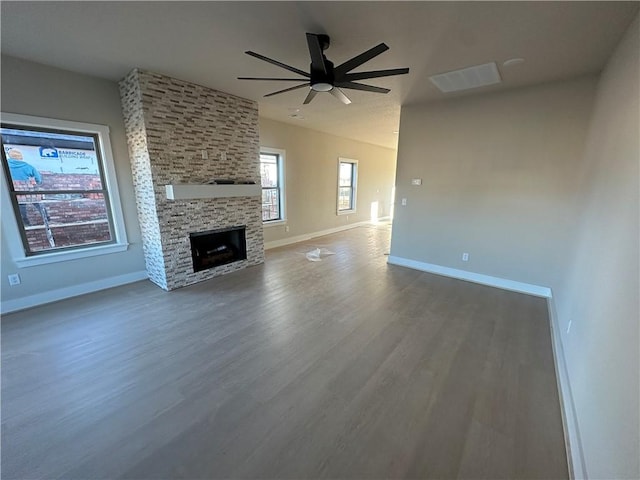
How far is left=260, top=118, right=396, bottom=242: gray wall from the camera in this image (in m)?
5.73

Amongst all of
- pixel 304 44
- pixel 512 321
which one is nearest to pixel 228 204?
pixel 304 44

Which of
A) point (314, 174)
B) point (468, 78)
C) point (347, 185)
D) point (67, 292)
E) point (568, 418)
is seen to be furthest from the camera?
point (347, 185)

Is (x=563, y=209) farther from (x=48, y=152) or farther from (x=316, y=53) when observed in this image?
(x=48, y=152)

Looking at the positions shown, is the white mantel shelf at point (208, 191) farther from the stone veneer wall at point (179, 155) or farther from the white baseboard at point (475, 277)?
the white baseboard at point (475, 277)

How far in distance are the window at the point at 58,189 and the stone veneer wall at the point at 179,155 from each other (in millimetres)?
381

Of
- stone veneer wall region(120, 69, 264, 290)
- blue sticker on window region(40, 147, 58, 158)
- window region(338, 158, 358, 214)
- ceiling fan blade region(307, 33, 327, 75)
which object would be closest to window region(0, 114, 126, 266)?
blue sticker on window region(40, 147, 58, 158)

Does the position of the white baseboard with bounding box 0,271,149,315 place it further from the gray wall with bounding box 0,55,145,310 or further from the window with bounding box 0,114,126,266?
the window with bounding box 0,114,126,266

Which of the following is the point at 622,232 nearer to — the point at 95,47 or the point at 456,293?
the point at 456,293

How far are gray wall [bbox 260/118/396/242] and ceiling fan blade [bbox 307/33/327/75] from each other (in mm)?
3310

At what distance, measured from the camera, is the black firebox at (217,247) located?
389cm

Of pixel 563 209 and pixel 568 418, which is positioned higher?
pixel 563 209

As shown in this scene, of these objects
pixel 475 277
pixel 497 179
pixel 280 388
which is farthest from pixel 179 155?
pixel 475 277

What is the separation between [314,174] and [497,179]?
13.0ft

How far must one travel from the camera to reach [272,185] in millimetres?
5730
